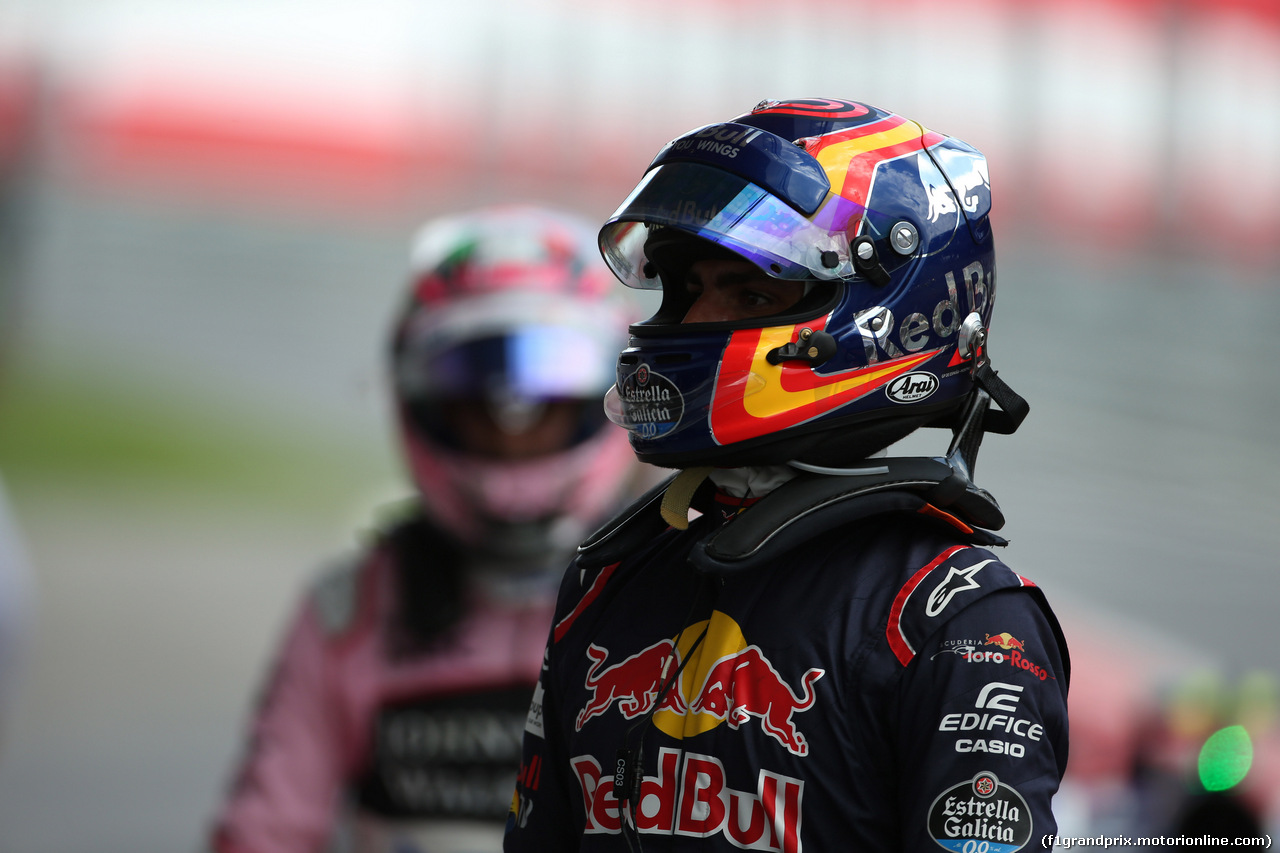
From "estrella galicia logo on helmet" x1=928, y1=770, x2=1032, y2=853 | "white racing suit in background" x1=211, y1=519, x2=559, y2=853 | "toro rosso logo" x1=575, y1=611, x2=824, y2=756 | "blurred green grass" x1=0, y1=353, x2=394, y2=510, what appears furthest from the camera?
"blurred green grass" x1=0, y1=353, x2=394, y2=510

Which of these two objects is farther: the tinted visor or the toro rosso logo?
the tinted visor

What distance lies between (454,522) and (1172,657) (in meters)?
5.16

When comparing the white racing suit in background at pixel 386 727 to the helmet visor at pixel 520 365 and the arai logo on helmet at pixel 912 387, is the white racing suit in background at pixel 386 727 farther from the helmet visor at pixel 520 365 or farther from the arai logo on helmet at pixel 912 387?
the arai logo on helmet at pixel 912 387

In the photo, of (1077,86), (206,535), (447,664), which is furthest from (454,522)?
(1077,86)

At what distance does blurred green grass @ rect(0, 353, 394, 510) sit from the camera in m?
11.4

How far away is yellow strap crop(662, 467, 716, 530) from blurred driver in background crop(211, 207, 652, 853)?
4.38ft

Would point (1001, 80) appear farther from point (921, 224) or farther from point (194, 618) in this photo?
point (921, 224)

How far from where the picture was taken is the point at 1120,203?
18.2 m

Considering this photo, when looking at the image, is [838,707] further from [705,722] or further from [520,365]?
[520,365]

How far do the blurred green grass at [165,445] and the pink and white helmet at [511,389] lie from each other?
827 cm

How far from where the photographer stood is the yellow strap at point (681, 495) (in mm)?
1622

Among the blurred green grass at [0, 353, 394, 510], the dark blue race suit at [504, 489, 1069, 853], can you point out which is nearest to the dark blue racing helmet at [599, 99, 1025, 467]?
the dark blue race suit at [504, 489, 1069, 853]

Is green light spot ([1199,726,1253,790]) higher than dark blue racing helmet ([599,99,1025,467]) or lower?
lower

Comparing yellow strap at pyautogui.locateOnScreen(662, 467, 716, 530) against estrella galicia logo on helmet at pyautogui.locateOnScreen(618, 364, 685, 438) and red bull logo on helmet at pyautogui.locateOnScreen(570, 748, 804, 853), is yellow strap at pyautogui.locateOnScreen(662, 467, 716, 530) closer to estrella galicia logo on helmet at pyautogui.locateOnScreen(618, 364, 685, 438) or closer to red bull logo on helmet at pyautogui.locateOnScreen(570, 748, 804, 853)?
estrella galicia logo on helmet at pyautogui.locateOnScreen(618, 364, 685, 438)
